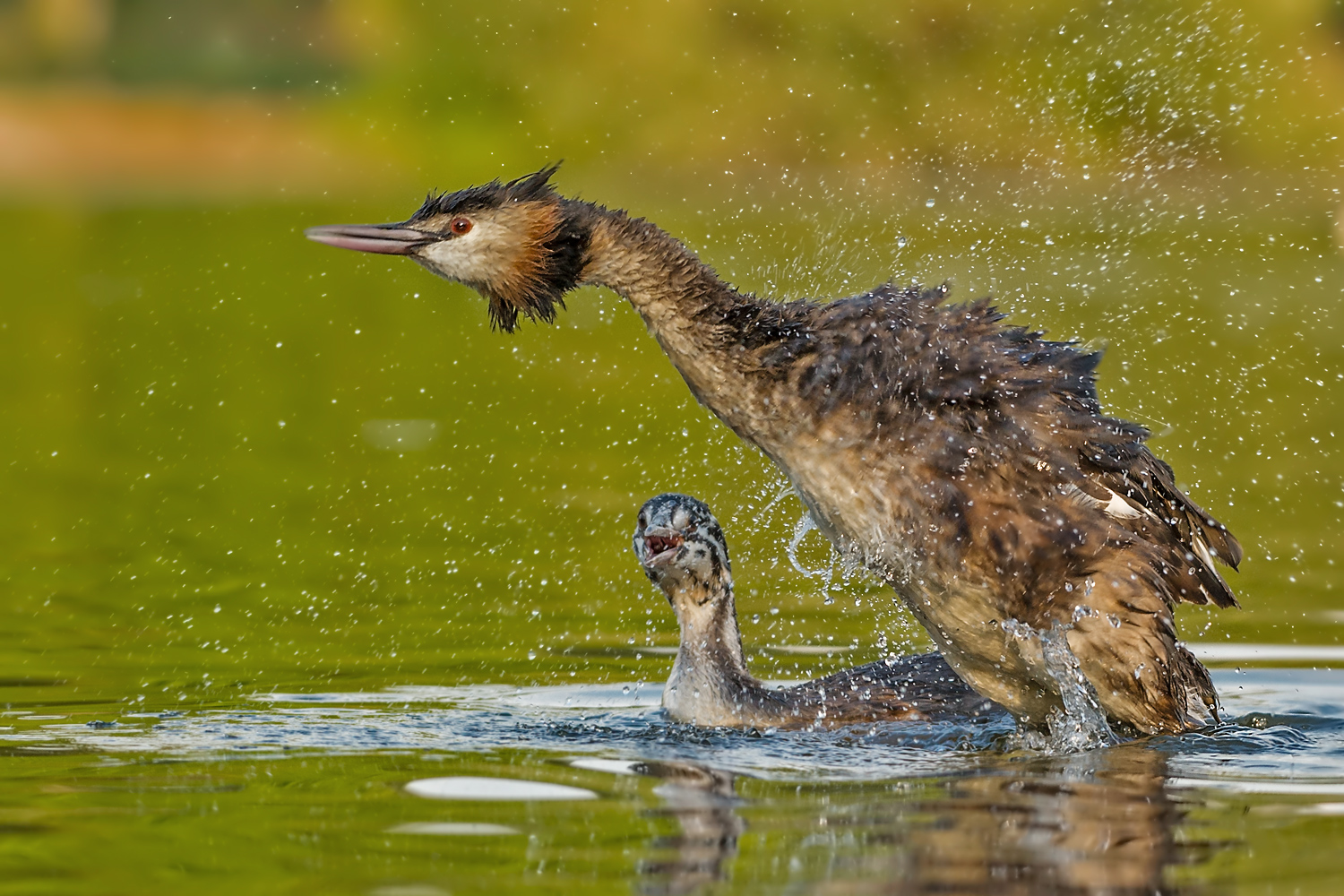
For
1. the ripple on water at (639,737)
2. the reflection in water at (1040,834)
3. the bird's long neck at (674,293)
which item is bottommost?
the reflection in water at (1040,834)

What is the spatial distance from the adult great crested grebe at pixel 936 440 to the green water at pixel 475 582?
43cm

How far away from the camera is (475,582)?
10266 millimetres

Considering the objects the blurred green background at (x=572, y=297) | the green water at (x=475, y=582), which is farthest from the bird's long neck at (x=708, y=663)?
the blurred green background at (x=572, y=297)

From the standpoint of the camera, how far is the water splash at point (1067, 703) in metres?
7.14

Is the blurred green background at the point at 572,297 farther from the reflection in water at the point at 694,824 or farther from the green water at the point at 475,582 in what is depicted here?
the reflection in water at the point at 694,824

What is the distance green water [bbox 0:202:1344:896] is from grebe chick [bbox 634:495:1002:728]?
34 cm

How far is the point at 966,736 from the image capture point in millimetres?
7652

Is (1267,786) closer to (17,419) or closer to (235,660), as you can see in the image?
(235,660)

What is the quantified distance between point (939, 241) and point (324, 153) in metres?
21.3

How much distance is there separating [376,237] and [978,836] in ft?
9.95

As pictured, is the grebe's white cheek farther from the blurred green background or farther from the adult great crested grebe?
the blurred green background

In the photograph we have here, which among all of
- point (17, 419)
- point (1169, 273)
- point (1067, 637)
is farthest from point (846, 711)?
point (1169, 273)

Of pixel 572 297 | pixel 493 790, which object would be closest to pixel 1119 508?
pixel 493 790

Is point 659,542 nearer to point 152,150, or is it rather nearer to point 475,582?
point 475,582
